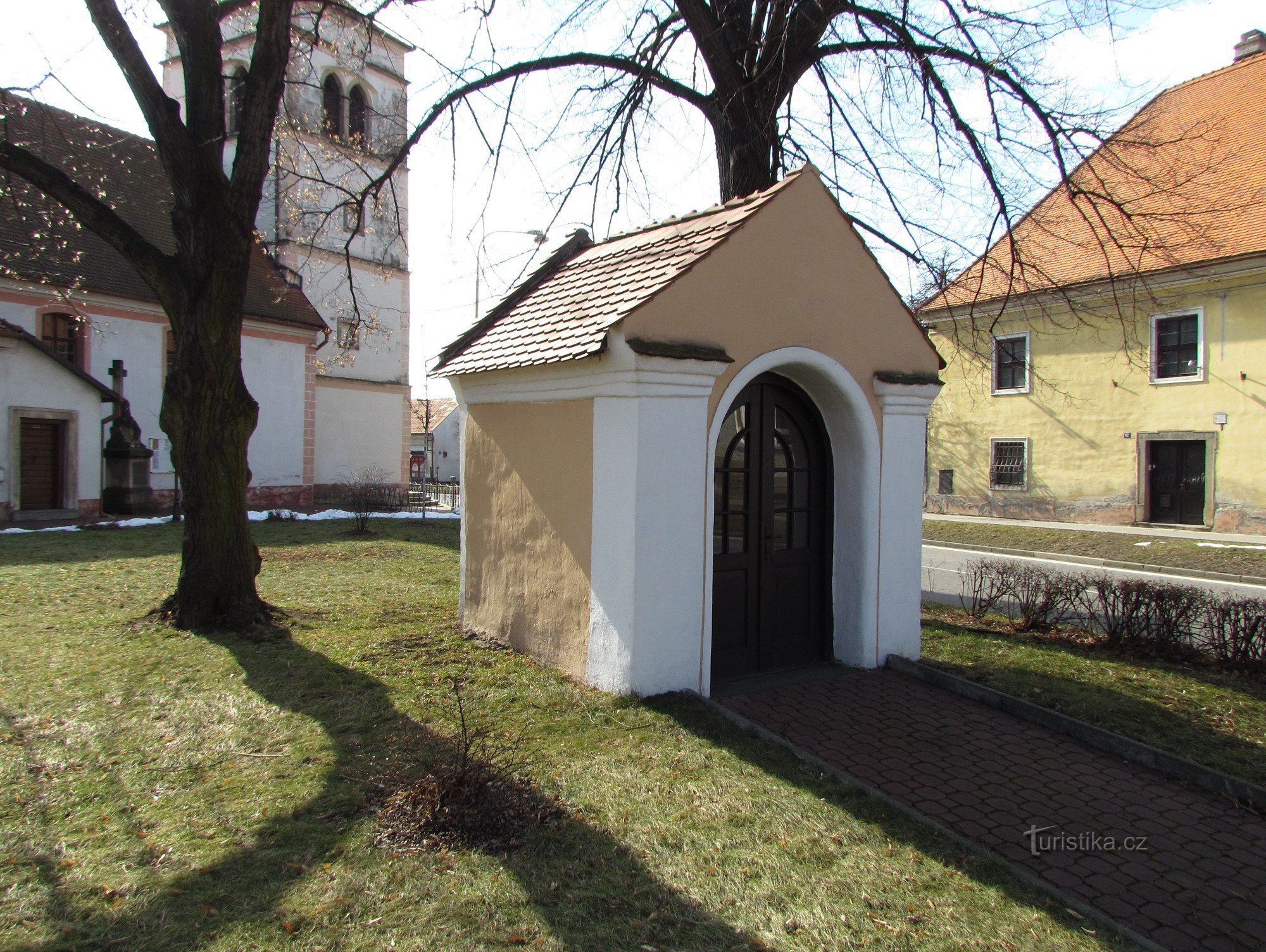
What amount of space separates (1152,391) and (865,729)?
68.3ft

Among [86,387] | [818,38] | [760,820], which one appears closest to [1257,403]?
[818,38]

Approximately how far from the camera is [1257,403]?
1983 cm

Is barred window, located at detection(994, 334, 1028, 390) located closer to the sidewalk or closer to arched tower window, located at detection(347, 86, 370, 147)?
the sidewalk

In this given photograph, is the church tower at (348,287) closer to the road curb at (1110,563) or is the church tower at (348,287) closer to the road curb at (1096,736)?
the road curb at (1110,563)

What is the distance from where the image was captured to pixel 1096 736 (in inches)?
224

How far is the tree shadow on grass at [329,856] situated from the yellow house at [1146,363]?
1696cm

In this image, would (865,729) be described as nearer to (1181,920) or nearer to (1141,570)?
(1181,920)

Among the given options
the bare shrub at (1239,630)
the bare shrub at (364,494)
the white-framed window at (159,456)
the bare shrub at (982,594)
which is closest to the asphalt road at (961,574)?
the bare shrub at (982,594)

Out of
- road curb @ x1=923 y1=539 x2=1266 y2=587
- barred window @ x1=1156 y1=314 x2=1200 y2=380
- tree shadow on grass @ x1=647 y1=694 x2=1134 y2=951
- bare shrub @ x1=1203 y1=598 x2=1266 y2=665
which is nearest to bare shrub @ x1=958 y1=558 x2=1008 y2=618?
bare shrub @ x1=1203 y1=598 x2=1266 y2=665

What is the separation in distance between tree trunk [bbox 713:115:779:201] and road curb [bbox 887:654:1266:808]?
21.4 ft

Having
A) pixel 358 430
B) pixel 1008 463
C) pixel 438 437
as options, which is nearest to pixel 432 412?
pixel 438 437

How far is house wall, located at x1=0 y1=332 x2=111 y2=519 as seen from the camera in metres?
18.9

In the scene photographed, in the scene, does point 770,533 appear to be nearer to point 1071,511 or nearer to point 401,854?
point 401,854

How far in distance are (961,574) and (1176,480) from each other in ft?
36.1
